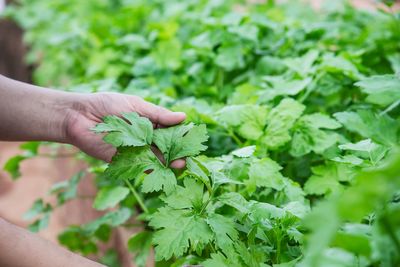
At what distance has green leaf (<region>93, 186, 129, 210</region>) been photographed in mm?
1143

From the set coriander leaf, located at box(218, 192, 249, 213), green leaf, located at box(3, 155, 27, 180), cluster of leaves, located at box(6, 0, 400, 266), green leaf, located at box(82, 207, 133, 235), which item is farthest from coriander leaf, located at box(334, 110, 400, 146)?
green leaf, located at box(3, 155, 27, 180)

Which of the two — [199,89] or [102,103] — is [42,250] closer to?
[102,103]

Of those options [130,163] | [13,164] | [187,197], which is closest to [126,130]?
[130,163]

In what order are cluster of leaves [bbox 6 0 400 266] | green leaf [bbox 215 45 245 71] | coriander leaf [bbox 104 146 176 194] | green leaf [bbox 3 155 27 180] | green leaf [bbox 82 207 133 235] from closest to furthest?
1. cluster of leaves [bbox 6 0 400 266]
2. coriander leaf [bbox 104 146 176 194]
3. green leaf [bbox 82 207 133 235]
4. green leaf [bbox 3 155 27 180]
5. green leaf [bbox 215 45 245 71]

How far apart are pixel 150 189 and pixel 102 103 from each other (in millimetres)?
316

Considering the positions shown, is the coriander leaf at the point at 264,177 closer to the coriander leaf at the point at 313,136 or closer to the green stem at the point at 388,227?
the coriander leaf at the point at 313,136

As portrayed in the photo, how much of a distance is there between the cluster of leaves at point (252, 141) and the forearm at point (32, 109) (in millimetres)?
160

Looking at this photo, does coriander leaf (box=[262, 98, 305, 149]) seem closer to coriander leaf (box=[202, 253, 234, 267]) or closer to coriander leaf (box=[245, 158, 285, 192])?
coriander leaf (box=[245, 158, 285, 192])

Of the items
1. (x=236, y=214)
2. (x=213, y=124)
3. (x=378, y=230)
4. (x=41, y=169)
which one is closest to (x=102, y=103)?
(x=213, y=124)

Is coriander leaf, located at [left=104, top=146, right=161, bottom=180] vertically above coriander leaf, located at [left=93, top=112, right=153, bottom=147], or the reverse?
coriander leaf, located at [left=93, top=112, right=153, bottom=147]

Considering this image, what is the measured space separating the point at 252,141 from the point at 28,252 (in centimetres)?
57

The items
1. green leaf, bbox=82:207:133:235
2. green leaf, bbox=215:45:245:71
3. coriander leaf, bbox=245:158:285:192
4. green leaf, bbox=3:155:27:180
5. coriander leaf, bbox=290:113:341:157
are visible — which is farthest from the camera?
green leaf, bbox=215:45:245:71

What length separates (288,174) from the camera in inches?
45.3

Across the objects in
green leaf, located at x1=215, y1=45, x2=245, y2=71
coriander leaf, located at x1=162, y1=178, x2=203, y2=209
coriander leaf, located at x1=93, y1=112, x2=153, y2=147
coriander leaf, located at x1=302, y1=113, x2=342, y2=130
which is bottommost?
green leaf, located at x1=215, y1=45, x2=245, y2=71
